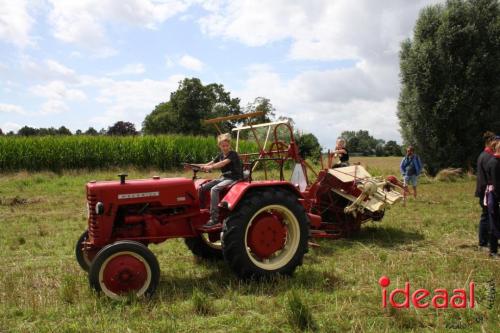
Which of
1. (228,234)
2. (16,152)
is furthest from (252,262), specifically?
(16,152)

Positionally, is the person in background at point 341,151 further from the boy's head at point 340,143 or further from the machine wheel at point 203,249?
the machine wheel at point 203,249

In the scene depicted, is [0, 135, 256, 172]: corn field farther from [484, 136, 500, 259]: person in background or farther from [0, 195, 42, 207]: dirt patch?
[484, 136, 500, 259]: person in background

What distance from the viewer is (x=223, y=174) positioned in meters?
5.84

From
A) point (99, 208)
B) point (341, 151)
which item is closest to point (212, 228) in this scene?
point (99, 208)

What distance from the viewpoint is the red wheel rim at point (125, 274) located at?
4.63 metres

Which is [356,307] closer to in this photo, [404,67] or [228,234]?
[228,234]

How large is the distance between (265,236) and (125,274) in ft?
5.44

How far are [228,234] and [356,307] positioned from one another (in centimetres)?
158

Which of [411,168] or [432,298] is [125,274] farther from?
[411,168]

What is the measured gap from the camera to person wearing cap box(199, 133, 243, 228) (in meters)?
5.54

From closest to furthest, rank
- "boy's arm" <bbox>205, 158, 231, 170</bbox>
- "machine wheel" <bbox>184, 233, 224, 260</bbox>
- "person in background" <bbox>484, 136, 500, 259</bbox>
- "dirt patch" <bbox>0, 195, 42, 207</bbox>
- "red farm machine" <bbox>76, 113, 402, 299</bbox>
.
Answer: "red farm machine" <bbox>76, 113, 402, 299</bbox> < "boy's arm" <bbox>205, 158, 231, 170</bbox> < "machine wheel" <bbox>184, 233, 224, 260</bbox> < "person in background" <bbox>484, 136, 500, 259</bbox> < "dirt patch" <bbox>0, 195, 42, 207</bbox>

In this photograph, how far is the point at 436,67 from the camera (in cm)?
2059

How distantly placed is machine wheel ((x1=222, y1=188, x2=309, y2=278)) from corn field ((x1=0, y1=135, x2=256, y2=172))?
16673 millimetres

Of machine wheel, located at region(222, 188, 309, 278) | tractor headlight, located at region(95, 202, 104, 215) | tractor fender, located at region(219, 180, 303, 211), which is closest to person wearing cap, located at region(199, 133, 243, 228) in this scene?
tractor fender, located at region(219, 180, 303, 211)
